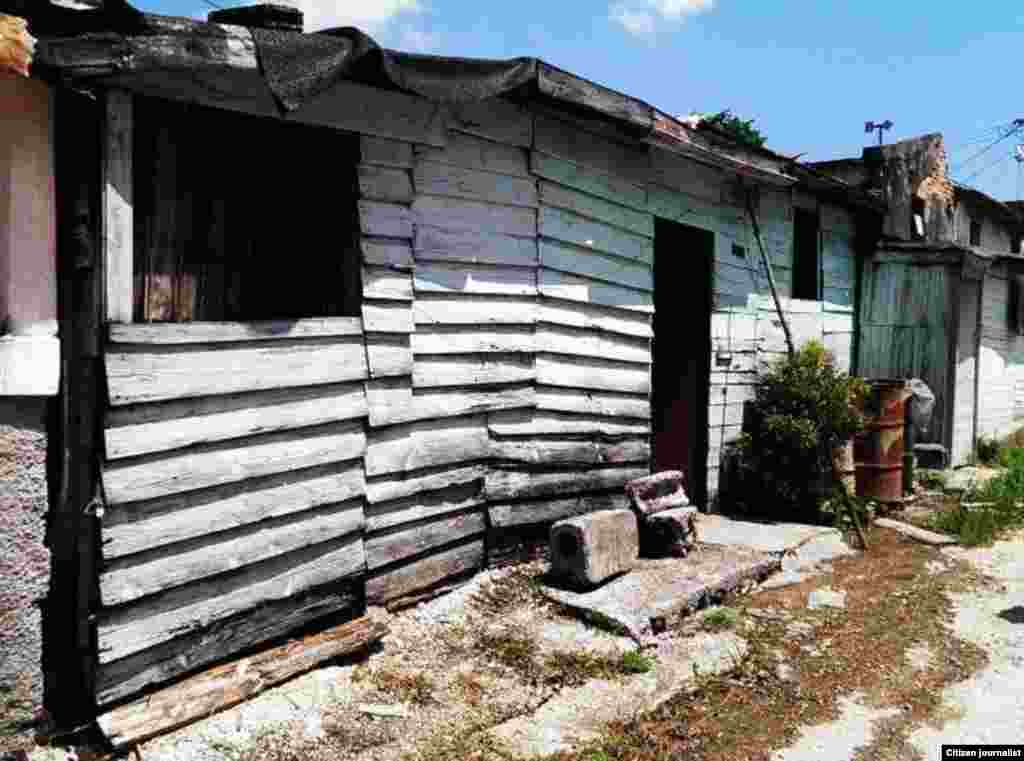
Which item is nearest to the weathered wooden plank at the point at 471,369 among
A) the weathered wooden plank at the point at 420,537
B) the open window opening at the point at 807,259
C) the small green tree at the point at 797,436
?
the weathered wooden plank at the point at 420,537

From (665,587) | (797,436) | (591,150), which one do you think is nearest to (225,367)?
(665,587)

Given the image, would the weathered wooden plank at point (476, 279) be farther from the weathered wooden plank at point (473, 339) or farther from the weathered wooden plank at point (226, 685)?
the weathered wooden plank at point (226, 685)

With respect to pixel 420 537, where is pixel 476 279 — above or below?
above

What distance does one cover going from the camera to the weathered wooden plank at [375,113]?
4.65 meters

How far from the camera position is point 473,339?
5.79 meters

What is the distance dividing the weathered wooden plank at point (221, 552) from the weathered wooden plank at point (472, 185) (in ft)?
6.75

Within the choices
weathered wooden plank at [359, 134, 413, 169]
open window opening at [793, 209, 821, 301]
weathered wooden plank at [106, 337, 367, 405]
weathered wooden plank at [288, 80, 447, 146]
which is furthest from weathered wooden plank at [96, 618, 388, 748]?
open window opening at [793, 209, 821, 301]

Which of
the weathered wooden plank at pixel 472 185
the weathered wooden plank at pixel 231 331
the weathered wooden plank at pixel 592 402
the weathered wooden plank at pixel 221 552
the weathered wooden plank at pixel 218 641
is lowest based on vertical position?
the weathered wooden plank at pixel 218 641

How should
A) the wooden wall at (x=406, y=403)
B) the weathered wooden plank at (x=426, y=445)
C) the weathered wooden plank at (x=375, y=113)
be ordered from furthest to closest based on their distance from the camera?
the weathered wooden plank at (x=426, y=445) → the weathered wooden plank at (x=375, y=113) → the wooden wall at (x=406, y=403)

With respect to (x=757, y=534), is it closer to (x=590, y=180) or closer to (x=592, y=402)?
(x=592, y=402)

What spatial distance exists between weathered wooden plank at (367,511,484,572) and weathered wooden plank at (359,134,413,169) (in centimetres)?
224

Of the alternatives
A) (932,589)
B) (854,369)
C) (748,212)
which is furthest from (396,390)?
(854,369)

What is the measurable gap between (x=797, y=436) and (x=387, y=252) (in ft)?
16.9

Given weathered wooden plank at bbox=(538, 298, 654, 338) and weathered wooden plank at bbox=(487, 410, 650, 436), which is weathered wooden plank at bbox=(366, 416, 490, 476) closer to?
weathered wooden plank at bbox=(487, 410, 650, 436)
